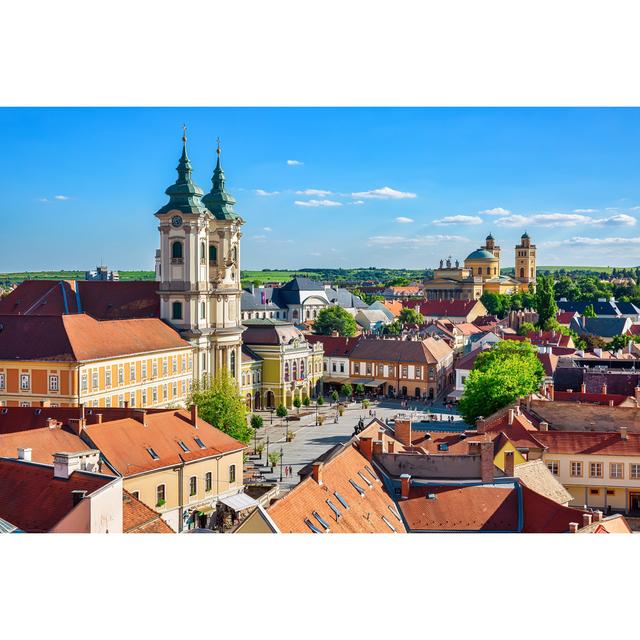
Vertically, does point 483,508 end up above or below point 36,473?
below

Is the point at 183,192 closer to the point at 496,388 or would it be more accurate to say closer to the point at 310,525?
the point at 496,388

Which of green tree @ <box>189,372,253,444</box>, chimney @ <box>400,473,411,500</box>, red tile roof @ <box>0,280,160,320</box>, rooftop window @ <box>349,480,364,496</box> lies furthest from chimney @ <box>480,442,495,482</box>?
red tile roof @ <box>0,280,160,320</box>

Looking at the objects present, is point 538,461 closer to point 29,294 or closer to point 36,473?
point 36,473

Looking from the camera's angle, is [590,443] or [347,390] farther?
[347,390]

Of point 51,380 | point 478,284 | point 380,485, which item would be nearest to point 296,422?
point 51,380

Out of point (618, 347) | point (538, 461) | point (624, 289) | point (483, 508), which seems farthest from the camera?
point (624, 289)

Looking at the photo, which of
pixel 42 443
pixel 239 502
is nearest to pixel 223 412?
pixel 239 502
